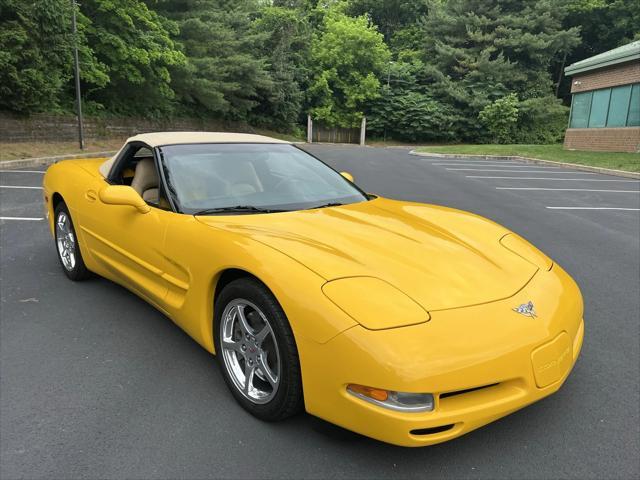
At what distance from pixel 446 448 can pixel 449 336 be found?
59cm

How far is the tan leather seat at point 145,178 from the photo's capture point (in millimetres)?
3490

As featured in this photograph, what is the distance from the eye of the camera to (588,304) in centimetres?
388

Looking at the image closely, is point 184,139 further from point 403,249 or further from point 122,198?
point 403,249

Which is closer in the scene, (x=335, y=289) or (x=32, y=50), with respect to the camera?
(x=335, y=289)

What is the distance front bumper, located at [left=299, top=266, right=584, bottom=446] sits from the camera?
1786 millimetres

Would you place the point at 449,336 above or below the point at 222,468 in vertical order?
above

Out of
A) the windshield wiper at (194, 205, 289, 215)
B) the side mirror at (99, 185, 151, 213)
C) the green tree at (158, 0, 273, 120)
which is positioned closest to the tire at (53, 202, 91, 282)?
Answer: the side mirror at (99, 185, 151, 213)

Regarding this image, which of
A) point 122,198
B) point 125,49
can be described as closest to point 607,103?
point 125,49

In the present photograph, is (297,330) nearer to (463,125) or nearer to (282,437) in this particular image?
(282,437)

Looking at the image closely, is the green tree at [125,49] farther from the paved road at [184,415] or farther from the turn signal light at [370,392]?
the turn signal light at [370,392]

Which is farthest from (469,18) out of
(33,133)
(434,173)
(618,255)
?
(618,255)

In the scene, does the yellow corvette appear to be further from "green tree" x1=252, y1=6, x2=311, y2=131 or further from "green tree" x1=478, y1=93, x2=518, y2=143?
"green tree" x1=478, y1=93, x2=518, y2=143

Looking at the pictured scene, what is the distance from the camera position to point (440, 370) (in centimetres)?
179

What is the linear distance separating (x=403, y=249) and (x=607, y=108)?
2344 cm
